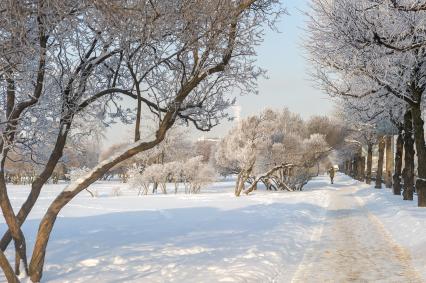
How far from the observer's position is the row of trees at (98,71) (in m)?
6.81

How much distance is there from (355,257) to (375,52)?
7.35 meters

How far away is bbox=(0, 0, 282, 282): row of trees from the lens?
681 cm

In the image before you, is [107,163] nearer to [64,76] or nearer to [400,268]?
[64,76]

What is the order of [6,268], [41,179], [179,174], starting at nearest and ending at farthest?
[6,268] < [41,179] < [179,174]

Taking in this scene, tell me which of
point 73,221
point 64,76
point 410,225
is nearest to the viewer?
point 64,76

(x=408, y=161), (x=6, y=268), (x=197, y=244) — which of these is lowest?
(x=197, y=244)

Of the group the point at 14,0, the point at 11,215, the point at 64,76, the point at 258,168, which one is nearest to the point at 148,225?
the point at 64,76

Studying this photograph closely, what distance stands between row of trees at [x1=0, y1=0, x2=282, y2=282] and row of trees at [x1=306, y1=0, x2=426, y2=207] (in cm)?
531

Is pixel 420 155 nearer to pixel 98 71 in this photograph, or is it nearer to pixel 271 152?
pixel 98 71

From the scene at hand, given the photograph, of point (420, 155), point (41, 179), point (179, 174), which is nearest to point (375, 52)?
point (420, 155)

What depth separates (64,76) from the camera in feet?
31.9

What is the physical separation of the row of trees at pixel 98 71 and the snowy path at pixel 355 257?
12.4ft

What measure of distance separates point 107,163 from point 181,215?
12235mm

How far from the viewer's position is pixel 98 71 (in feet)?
32.7
